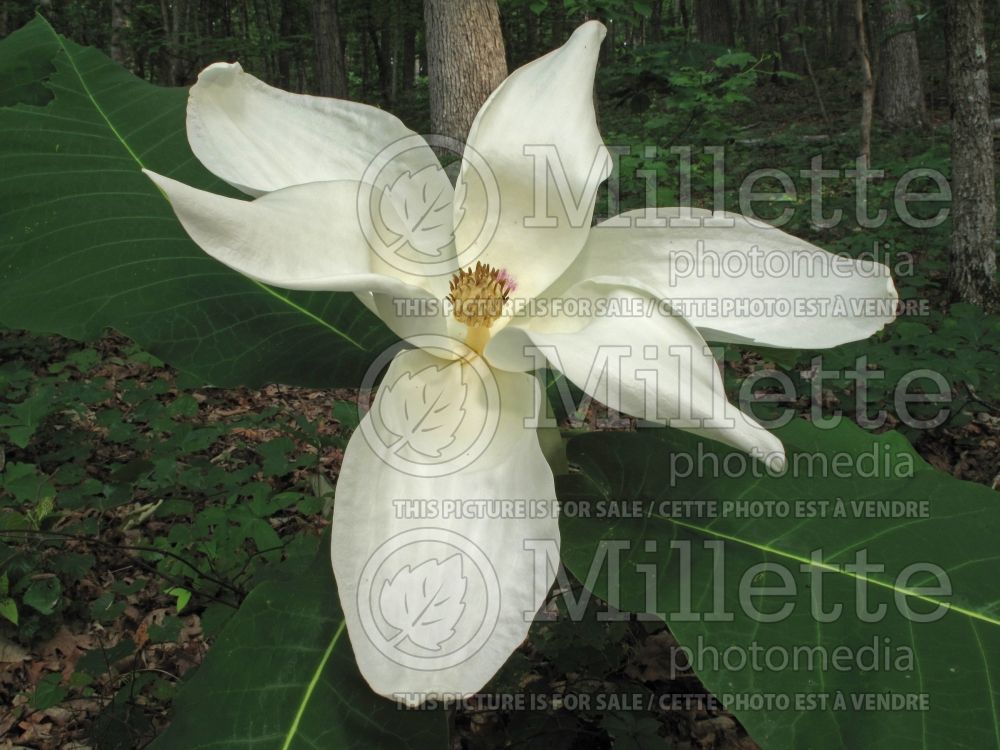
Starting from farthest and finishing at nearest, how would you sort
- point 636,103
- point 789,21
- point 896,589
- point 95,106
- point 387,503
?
point 789,21 → point 636,103 → point 95,106 → point 896,589 → point 387,503

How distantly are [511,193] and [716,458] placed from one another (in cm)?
47

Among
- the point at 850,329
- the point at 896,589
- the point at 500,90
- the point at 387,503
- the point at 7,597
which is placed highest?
the point at 500,90

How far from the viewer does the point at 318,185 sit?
32.0 inches

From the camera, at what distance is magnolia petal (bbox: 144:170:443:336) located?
2.22 feet

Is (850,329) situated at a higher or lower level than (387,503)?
higher

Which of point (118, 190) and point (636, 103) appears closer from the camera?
point (118, 190)

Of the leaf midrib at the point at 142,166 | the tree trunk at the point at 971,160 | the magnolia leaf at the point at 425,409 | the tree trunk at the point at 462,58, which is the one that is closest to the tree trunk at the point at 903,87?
the tree trunk at the point at 971,160

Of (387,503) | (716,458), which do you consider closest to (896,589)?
(716,458)

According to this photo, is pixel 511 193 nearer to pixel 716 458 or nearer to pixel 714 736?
pixel 716 458

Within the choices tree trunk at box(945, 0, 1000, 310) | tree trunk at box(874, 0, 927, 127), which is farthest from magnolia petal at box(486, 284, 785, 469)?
tree trunk at box(874, 0, 927, 127)

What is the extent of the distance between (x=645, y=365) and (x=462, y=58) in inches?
88.9

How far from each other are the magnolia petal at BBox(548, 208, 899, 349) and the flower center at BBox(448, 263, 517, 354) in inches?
2.8

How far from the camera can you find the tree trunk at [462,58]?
2.67 meters

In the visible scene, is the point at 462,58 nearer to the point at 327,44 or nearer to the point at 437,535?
the point at 437,535
